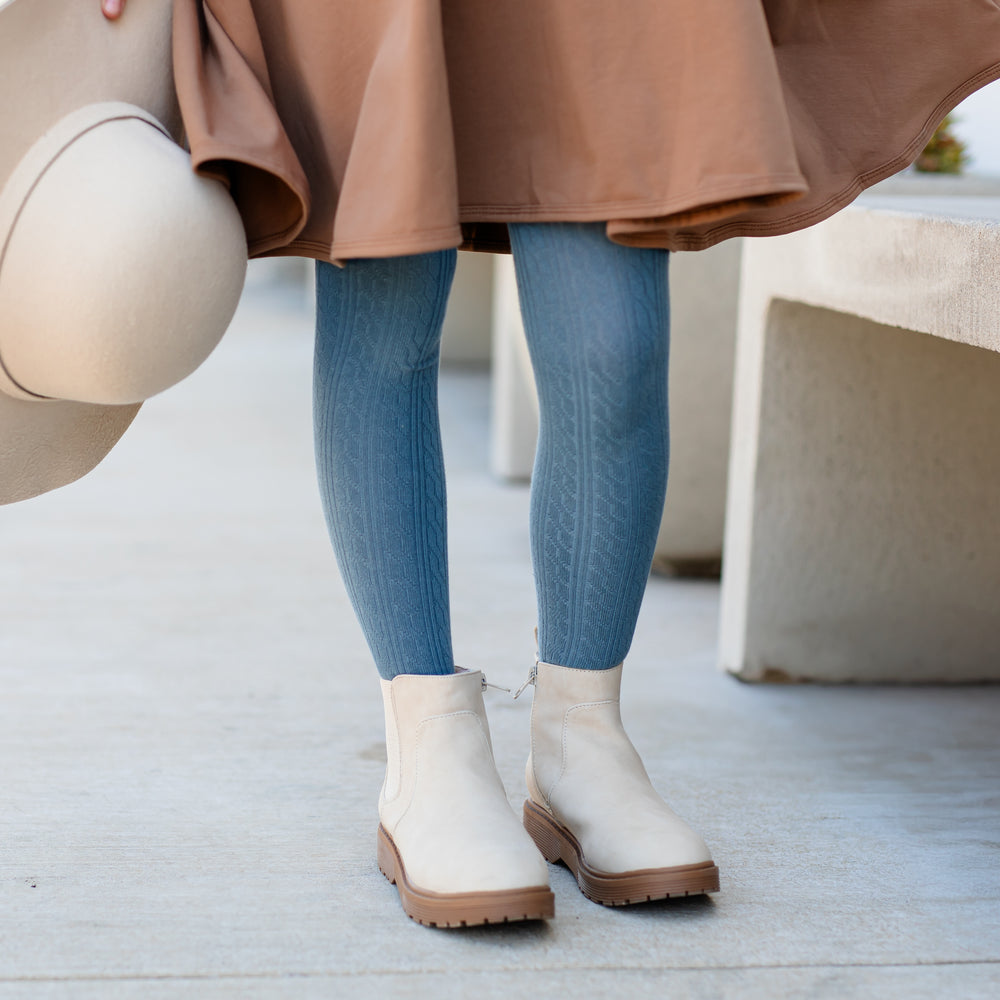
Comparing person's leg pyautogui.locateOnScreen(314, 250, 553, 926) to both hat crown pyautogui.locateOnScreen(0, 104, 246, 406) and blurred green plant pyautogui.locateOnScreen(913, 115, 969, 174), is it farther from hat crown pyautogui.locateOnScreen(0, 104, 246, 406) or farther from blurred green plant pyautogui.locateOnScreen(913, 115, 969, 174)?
blurred green plant pyautogui.locateOnScreen(913, 115, 969, 174)

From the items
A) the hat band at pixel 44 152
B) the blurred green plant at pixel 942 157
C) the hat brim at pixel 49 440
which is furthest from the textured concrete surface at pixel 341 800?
the blurred green plant at pixel 942 157

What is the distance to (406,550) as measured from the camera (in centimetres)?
109

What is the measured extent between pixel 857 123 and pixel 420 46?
0.39m

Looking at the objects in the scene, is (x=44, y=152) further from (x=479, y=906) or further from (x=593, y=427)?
→ (x=479, y=906)

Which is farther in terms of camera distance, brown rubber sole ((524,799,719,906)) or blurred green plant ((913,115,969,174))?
blurred green plant ((913,115,969,174))

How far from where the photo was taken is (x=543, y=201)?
3.22 feet

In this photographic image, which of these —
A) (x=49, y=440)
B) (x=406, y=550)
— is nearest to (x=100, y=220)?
(x=49, y=440)

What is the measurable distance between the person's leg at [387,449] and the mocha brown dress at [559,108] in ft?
0.24

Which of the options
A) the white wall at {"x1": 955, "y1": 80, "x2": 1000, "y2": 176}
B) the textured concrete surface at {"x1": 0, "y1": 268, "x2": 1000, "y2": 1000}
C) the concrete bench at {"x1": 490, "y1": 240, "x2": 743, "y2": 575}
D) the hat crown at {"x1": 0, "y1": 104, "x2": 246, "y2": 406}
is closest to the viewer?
the hat crown at {"x1": 0, "y1": 104, "x2": 246, "y2": 406}

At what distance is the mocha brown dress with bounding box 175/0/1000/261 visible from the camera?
34.8 inches

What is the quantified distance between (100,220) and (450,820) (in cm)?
53

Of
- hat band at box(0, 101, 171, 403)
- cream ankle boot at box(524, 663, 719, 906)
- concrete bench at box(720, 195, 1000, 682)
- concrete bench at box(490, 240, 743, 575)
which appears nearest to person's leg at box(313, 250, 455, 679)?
cream ankle boot at box(524, 663, 719, 906)

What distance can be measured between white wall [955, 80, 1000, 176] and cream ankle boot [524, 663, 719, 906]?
8.55 feet

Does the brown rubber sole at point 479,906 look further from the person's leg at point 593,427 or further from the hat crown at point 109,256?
the hat crown at point 109,256
